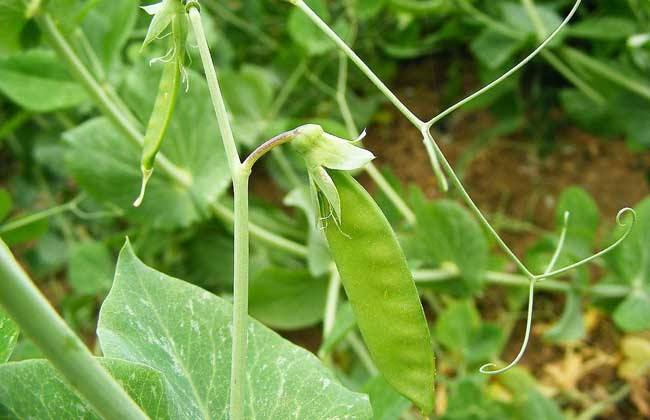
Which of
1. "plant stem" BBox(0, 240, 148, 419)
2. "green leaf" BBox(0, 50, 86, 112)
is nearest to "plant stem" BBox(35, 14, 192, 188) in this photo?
"green leaf" BBox(0, 50, 86, 112)

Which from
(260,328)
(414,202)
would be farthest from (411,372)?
(414,202)

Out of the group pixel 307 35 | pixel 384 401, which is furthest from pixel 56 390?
pixel 307 35

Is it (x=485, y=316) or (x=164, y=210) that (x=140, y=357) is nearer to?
(x=164, y=210)

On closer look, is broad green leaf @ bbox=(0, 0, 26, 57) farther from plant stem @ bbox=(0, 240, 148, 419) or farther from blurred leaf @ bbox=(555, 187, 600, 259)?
blurred leaf @ bbox=(555, 187, 600, 259)

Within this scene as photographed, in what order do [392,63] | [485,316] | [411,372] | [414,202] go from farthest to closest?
[392,63]
[485,316]
[414,202]
[411,372]

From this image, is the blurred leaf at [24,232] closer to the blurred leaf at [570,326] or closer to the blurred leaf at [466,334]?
the blurred leaf at [466,334]

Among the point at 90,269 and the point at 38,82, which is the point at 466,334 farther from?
the point at 38,82
